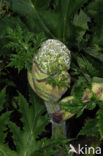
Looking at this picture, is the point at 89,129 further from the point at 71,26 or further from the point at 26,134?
the point at 71,26

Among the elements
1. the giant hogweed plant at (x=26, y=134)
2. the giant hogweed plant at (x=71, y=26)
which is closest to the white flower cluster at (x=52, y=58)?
the giant hogweed plant at (x=71, y=26)

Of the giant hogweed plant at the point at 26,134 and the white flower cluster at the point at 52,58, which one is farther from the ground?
the white flower cluster at the point at 52,58

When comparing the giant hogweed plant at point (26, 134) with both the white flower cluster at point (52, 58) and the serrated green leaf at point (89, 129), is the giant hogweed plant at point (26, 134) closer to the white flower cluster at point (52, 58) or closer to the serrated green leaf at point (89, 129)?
the serrated green leaf at point (89, 129)

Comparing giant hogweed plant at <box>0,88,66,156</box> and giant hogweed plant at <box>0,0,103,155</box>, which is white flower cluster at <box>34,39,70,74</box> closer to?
giant hogweed plant at <box>0,0,103,155</box>

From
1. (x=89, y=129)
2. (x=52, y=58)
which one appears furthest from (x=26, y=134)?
(x=52, y=58)

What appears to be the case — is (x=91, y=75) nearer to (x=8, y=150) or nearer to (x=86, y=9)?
(x=86, y=9)

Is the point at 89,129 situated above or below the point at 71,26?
below

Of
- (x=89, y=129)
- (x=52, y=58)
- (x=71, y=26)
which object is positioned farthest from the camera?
(x=71, y=26)

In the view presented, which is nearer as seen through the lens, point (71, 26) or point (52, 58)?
point (52, 58)
